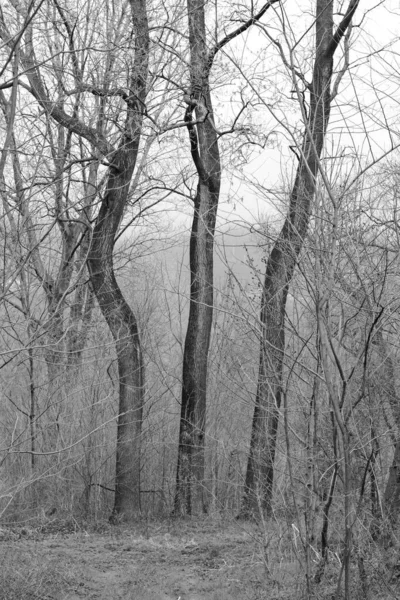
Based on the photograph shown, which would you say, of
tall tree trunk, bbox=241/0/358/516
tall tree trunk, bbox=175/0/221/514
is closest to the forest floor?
tall tree trunk, bbox=241/0/358/516

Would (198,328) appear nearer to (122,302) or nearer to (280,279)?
(122,302)

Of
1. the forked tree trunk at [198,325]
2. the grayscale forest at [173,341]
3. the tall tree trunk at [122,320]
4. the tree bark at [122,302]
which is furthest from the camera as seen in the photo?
the forked tree trunk at [198,325]

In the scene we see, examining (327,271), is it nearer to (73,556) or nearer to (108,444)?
(73,556)

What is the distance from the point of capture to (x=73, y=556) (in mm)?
8258

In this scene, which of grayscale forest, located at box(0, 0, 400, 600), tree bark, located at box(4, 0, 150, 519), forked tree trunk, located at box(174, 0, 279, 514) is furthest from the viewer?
forked tree trunk, located at box(174, 0, 279, 514)

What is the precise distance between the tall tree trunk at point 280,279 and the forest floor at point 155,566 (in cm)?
62

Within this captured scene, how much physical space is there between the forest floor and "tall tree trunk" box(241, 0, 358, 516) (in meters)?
0.62

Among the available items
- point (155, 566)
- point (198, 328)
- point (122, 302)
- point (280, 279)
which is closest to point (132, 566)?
point (155, 566)

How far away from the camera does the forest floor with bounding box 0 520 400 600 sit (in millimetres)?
6543

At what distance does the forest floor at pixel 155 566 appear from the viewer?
6543 millimetres

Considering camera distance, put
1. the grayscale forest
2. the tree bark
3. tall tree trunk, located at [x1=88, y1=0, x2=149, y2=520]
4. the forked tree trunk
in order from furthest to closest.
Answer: the forked tree trunk
tall tree trunk, located at [x1=88, y1=0, x2=149, y2=520]
the tree bark
the grayscale forest

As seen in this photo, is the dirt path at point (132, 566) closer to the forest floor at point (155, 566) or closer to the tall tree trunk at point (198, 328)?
the forest floor at point (155, 566)

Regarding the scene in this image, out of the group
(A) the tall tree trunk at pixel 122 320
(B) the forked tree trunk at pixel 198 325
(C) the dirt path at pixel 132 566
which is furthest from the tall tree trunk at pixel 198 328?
(C) the dirt path at pixel 132 566

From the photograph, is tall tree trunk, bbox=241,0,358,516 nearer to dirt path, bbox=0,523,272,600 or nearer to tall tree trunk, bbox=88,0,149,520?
dirt path, bbox=0,523,272,600
